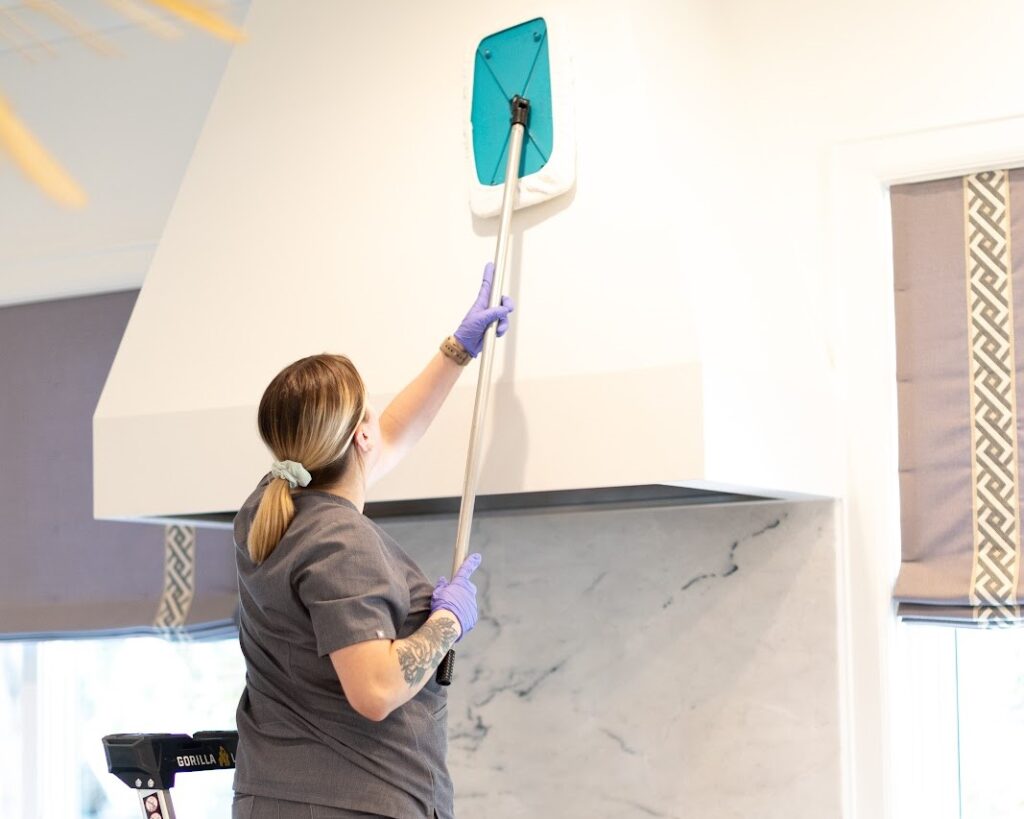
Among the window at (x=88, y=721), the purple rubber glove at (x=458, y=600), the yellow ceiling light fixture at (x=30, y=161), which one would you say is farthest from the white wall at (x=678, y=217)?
the yellow ceiling light fixture at (x=30, y=161)

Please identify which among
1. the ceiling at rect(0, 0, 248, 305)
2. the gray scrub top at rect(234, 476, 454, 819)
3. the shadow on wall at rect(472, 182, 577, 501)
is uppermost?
the ceiling at rect(0, 0, 248, 305)

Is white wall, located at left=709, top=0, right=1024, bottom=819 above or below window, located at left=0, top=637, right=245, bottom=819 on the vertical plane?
above

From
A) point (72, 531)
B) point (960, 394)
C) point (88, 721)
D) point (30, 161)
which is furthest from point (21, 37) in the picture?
point (30, 161)

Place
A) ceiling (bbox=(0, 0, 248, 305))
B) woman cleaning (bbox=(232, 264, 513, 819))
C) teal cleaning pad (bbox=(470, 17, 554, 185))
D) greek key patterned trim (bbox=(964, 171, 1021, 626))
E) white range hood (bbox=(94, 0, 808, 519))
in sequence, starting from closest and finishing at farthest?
woman cleaning (bbox=(232, 264, 513, 819)) → white range hood (bbox=(94, 0, 808, 519)) → teal cleaning pad (bbox=(470, 17, 554, 185)) → greek key patterned trim (bbox=(964, 171, 1021, 626)) → ceiling (bbox=(0, 0, 248, 305))

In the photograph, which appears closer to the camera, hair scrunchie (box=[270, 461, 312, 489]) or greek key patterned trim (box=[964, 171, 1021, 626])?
hair scrunchie (box=[270, 461, 312, 489])

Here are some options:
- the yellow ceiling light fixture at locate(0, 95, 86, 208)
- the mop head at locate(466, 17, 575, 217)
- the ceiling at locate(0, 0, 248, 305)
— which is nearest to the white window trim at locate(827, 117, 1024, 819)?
the mop head at locate(466, 17, 575, 217)

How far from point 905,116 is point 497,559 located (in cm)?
95

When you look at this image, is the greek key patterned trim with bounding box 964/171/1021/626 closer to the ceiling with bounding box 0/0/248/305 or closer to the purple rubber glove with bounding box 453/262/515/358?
the purple rubber glove with bounding box 453/262/515/358

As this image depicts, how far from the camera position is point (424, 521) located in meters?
2.15

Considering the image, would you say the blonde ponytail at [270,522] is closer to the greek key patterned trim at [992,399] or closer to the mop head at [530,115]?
the mop head at [530,115]

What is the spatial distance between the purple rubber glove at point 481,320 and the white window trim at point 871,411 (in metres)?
0.63

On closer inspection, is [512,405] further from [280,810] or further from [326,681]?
[280,810]

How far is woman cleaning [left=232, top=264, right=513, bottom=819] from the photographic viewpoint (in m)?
1.26

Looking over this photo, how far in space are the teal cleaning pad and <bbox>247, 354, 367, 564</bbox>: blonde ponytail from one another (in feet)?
1.44
